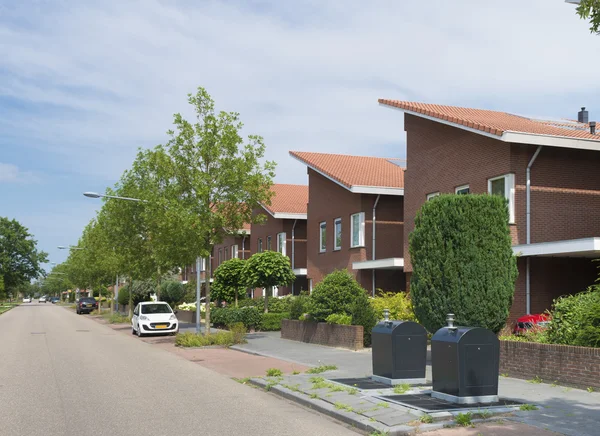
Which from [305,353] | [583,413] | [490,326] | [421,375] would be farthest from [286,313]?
[583,413]

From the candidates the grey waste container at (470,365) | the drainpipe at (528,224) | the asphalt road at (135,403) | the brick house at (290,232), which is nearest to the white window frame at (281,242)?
the brick house at (290,232)

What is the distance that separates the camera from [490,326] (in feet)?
47.8

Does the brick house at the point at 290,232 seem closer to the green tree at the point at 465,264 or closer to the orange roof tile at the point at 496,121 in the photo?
the orange roof tile at the point at 496,121

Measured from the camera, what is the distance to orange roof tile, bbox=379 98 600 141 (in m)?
19.3

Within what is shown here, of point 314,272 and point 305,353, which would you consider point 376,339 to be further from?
point 314,272

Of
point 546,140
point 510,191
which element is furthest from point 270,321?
point 546,140

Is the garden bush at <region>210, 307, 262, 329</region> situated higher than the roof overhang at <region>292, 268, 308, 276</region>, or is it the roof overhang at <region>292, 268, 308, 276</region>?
the roof overhang at <region>292, 268, 308, 276</region>

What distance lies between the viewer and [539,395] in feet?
35.1

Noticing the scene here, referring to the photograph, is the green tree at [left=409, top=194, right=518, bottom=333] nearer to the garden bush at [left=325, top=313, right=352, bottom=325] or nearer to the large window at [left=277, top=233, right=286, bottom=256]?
the garden bush at [left=325, top=313, right=352, bottom=325]

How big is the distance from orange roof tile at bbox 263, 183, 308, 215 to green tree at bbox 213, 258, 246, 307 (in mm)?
4203

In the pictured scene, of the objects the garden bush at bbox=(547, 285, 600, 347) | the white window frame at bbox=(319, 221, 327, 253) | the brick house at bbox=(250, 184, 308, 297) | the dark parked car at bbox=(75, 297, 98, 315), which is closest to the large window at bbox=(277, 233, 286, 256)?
the brick house at bbox=(250, 184, 308, 297)

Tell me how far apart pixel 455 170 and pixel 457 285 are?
26.5ft

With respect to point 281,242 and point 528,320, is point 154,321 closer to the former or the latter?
point 281,242

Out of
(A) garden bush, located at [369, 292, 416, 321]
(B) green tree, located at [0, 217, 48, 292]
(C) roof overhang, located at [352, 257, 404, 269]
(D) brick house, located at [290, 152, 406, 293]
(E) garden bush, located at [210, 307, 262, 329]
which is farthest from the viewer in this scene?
(B) green tree, located at [0, 217, 48, 292]
